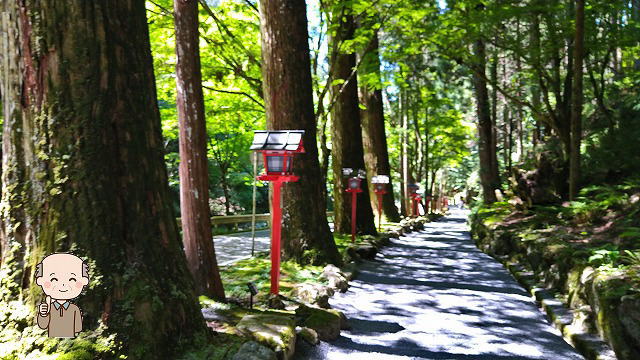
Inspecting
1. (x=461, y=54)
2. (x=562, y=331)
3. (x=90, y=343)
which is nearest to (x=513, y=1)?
(x=461, y=54)

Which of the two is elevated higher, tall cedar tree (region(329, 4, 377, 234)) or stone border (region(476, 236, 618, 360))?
tall cedar tree (region(329, 4, 377, 234))

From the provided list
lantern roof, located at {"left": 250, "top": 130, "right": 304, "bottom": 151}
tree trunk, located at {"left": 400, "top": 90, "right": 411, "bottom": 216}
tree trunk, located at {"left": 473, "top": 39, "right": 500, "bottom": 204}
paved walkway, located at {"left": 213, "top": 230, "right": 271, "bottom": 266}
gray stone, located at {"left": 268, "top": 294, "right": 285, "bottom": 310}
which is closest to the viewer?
gray stone, located at {"left": 268, "top": 294, "right": 285, "bottom": 310}

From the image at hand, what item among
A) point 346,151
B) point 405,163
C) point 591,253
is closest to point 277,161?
point 591,253

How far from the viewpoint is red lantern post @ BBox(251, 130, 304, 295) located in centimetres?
622

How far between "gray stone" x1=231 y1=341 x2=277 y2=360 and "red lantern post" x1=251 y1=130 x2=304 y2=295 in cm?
239

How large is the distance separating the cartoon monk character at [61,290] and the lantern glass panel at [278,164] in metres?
3.46

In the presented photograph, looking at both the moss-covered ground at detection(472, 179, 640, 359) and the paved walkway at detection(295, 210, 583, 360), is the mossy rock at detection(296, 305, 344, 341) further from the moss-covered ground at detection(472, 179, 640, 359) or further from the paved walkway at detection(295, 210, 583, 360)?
the moss-covered ground at detection(472, 179, 640, 359)

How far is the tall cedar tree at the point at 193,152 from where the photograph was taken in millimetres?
5230

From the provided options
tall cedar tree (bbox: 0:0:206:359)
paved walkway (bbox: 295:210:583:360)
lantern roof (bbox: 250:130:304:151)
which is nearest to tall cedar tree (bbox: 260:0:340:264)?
paved walkway (bbox: 295:210:583:360)

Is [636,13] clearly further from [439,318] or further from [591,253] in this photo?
[439,318]

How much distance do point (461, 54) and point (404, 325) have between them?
10.9m

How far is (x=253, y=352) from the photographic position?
12.1 feet

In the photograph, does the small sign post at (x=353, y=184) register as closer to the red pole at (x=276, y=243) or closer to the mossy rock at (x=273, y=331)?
the red pole at (x=276, y=243)

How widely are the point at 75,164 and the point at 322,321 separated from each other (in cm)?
319
